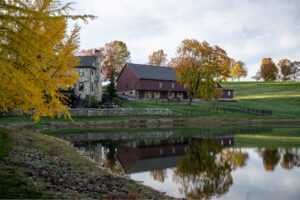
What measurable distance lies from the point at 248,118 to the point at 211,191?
3429 centimetres

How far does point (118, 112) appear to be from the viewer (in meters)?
38.2

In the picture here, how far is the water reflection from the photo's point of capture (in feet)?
33.3

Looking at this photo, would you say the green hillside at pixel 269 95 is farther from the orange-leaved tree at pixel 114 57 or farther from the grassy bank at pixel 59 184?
the grassy bank at pixel 59 184

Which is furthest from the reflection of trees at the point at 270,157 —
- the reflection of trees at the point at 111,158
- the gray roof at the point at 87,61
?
the gray roof at the point at 87,61

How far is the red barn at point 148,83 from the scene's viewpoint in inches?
2264

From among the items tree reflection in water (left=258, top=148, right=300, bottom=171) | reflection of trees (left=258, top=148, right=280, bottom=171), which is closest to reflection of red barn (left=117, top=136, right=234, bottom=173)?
reflection of trees (left=258, top=148, right=280, bottom=171)

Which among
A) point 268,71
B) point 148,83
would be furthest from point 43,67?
point 268,71

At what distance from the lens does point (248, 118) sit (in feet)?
134

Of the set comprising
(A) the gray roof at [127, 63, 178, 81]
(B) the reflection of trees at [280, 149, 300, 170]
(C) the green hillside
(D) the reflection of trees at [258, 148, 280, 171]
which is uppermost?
(A) the gray roof at [127, 63, 178, 81]

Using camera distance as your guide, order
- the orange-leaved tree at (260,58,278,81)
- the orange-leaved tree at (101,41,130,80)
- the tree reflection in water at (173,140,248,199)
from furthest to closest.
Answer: the orange-leaved tree at (260,58,278,81) < the orange-leaved tree at (101,41,130,80) < the tree reflection in water at (173,140,248,199)

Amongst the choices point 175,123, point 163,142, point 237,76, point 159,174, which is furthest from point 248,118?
point 237,76

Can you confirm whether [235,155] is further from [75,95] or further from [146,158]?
[75,95]

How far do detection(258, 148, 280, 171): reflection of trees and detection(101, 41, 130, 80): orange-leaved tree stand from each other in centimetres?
5553

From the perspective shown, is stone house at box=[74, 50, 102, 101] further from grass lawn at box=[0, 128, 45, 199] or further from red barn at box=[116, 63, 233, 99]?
grass lawn at box=[0, 128, 45, 199]
